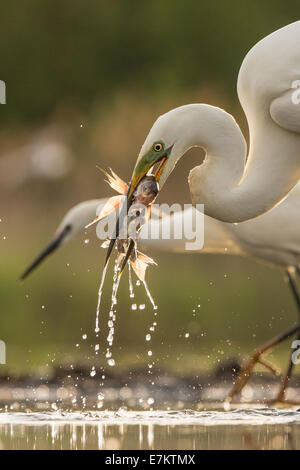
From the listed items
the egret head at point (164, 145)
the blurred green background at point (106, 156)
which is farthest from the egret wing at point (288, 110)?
the blurred green background at point (106, 156)

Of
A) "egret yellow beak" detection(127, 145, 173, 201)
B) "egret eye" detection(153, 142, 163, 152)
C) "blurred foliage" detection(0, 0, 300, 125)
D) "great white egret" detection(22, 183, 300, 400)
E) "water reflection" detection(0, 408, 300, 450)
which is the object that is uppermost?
"blurred foliage" detection(0, 0, 300, 125)

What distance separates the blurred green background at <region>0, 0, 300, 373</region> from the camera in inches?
423

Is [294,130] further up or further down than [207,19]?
further down

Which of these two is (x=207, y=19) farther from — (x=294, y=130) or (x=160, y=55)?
(x=294, y=130)

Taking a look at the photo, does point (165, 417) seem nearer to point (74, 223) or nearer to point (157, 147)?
point (157, 147)

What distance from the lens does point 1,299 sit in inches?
496

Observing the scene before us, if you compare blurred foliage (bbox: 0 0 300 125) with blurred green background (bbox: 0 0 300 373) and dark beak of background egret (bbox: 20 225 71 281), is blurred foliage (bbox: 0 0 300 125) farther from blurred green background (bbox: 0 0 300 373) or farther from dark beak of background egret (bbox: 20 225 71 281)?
dark beak of background egret (bbox: 20 225 71 281)

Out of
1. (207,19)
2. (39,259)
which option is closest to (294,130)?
(39,259)

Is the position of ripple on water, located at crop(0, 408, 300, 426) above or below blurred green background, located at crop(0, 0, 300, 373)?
below

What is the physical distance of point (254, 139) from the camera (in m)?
6.42

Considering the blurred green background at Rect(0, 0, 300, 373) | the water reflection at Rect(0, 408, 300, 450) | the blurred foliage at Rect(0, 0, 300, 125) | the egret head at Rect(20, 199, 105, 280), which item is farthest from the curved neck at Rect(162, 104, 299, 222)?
the blurred foliage at Rect(0, 0, 300, 125)

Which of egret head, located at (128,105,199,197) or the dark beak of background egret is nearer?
egret head, located at (128,105,199,197)
